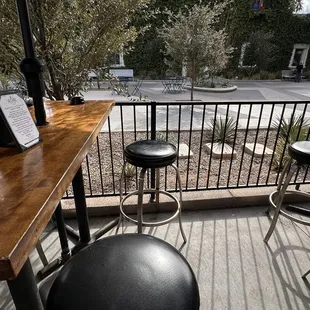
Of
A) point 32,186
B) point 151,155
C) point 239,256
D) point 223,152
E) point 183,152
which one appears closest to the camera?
point 32,186

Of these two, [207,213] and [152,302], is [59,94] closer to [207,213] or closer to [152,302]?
[207,213]

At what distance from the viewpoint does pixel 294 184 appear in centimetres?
253

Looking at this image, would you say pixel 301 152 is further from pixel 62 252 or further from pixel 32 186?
pixel 62 252

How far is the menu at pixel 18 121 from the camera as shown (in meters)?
0.82

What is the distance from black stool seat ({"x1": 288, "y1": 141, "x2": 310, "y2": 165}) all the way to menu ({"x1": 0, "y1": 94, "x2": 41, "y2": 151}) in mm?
1612

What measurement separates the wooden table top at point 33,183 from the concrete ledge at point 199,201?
1224mm

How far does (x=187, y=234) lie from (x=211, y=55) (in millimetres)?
7663

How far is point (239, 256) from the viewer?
5.80 feet

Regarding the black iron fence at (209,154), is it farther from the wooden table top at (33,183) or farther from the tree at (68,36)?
the wooden table top at (33,183)

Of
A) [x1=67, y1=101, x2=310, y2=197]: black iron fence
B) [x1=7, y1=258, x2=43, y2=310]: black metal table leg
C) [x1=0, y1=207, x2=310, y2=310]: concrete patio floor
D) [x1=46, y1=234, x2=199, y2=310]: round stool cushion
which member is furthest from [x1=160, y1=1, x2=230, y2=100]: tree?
[x1=7, y1=258, x2=43, y2=310]: black metal table leg

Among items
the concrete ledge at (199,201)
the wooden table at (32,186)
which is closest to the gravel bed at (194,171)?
the concrete ledge at (199,201)

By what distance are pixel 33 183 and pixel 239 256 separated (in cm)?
164

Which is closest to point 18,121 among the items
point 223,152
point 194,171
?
point 194,171

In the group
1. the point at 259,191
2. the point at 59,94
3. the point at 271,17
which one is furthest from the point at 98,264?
the point at 271,17
